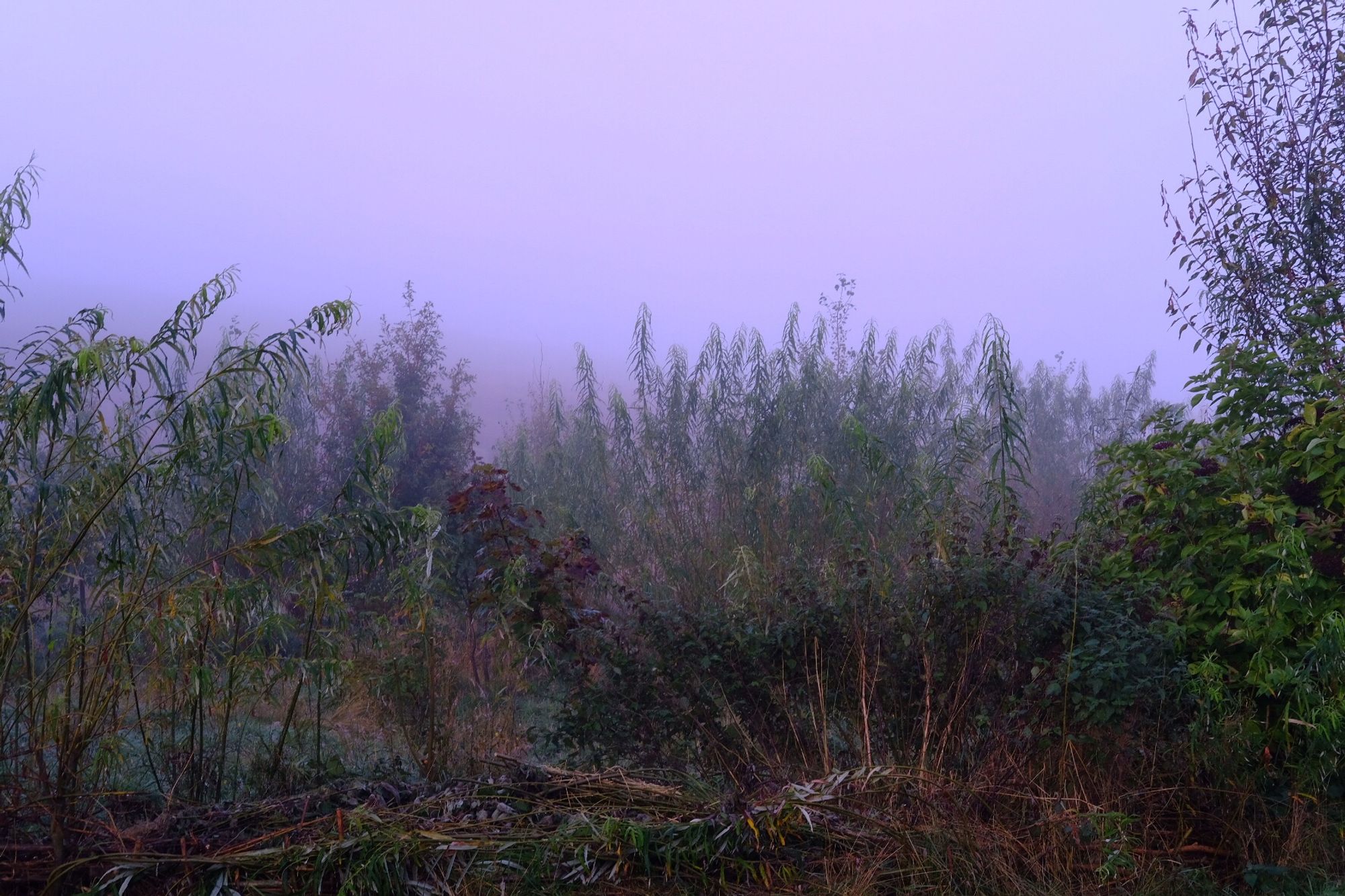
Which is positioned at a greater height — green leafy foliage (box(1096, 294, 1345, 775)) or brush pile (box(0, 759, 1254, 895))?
green leafy foliage (box(1096, 294, 1345, 775))

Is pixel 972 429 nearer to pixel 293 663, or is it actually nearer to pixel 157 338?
pixel 293 663

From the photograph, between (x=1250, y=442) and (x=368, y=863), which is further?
(x=1250, y=442)

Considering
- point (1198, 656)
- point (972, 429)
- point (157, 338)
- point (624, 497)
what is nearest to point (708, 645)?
point (1198, 656)

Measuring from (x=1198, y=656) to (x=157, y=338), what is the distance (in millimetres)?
4488

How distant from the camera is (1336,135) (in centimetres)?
573

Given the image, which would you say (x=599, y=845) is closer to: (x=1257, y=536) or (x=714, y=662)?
(x=714, y=662)

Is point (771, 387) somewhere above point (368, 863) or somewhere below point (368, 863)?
above

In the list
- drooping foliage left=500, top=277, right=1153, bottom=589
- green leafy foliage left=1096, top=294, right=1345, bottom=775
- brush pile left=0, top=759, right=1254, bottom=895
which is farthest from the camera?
drooping foliage left=500, top=277, right=1153, bottom=589

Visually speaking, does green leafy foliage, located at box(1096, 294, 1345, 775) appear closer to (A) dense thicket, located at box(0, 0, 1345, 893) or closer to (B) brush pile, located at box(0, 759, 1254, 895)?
(A) dense thicket, located at box(0, 0, 1345, 893)

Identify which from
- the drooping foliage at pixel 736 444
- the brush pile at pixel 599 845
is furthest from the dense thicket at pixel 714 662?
the drooping foliage at pixel 736 444

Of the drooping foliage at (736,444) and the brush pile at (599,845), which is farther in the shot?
the drooping foliage at (736,444)

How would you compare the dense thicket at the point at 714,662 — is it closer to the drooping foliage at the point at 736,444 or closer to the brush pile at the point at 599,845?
the brush pile at the point at 599,845

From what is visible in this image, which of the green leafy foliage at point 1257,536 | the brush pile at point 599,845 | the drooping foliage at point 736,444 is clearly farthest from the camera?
the drooping foliage at point 736,444

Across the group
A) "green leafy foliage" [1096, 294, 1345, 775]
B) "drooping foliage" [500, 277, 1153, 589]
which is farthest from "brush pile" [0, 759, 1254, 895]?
"drooping foliage" [500, 277, 1153, 589]
